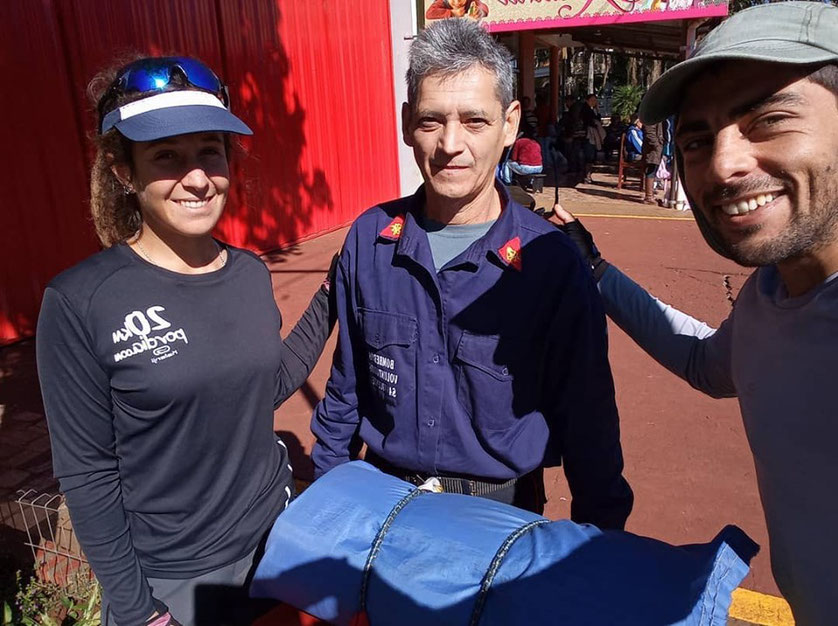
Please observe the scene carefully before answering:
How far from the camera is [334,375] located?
2100 mm

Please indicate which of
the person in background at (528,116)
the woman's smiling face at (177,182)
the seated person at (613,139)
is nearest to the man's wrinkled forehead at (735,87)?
the woman's smiling face at (177,182)

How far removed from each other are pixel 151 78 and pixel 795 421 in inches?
68.2

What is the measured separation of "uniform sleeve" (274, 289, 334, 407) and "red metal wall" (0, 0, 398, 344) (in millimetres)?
580

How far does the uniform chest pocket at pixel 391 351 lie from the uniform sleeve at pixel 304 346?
0.97 feet

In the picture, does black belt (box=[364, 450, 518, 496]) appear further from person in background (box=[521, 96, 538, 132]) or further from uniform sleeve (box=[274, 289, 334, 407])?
person in background (box=[521, 96, 538, 132])

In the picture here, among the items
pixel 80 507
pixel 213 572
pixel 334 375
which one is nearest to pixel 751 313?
pixel 334 375

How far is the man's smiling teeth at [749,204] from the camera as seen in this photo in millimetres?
1275

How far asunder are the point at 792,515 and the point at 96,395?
1.59m

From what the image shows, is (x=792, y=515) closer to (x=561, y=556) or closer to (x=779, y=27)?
(x=561, y=556)

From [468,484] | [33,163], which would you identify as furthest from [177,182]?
[33,163]

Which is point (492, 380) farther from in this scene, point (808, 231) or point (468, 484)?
point (808, 231)

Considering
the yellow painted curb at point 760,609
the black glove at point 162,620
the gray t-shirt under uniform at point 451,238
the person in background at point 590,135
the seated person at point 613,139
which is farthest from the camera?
the seated person at point 613,139

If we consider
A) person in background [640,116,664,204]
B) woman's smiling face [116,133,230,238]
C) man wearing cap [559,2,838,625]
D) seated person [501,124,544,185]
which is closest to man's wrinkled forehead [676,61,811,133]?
man wearing cap [559,2,838,625]

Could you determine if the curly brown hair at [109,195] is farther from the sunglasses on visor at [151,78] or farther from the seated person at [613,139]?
the seated person at [613,139]
